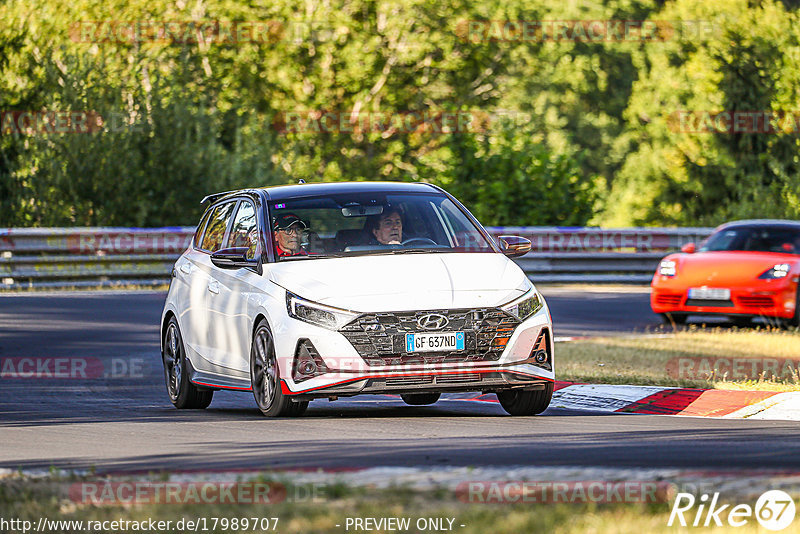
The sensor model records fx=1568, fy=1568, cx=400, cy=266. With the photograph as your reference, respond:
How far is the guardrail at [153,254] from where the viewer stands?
27391 millimetres

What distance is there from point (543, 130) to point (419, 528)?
6004 centimetres

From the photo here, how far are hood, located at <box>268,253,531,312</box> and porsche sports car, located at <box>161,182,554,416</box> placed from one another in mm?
10

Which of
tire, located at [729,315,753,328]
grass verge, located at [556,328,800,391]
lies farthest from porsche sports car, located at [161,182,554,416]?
tire, located at [729,315,753,328]

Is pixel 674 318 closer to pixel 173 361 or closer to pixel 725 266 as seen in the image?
pixel 725 266

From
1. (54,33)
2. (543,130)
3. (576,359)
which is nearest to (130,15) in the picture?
(54,33)

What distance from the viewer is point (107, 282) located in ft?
91.9

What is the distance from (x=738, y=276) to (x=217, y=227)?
901cm

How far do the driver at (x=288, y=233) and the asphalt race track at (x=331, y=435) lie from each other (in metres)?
1.19

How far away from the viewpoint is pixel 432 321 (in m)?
10.4

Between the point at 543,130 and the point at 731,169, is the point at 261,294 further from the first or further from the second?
the point at 543,130

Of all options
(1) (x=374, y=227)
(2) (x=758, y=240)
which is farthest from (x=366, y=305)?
(2) (x=758, y=240)

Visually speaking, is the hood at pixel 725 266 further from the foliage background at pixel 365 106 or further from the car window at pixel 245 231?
the foliage background at pixel 365 106

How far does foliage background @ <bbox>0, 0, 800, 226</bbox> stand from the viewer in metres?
33.4

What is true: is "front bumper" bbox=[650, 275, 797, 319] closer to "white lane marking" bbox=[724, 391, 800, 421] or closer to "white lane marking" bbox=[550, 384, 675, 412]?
"white lane marking" bbox=[550, 384, 675, 412]
